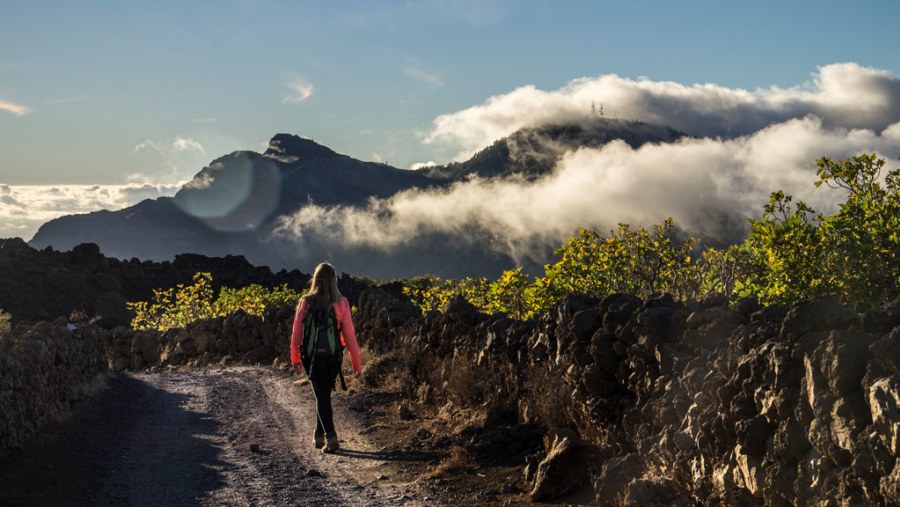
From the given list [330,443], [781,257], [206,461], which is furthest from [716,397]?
[206,461]

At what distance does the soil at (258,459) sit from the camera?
9102 millimetres

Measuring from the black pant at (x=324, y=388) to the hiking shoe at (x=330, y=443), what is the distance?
72 mm

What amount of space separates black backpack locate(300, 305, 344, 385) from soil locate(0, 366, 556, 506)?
1.29 m

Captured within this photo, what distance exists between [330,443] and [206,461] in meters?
1.69

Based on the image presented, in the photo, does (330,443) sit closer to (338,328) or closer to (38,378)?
(338,328)

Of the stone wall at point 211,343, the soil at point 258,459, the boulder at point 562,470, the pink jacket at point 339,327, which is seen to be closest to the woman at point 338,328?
the pink jacket at point 339,327

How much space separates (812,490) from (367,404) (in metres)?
11.3

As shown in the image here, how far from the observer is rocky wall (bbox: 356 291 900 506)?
5.02 meters

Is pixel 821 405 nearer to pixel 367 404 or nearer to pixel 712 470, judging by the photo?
pixel 712 470

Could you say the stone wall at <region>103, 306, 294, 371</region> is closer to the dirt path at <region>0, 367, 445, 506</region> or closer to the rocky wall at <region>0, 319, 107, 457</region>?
the rocky wall at <region>0, 319, 107, 457</region>

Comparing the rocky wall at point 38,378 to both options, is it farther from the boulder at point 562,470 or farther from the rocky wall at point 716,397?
the boulder at point 562,470

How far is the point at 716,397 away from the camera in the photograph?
667cm

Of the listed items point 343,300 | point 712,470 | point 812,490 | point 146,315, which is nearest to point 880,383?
point 812,490

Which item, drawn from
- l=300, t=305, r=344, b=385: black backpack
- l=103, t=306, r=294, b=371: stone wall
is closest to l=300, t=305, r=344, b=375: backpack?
l=300, t=305, r=344, b=385: black backpack
